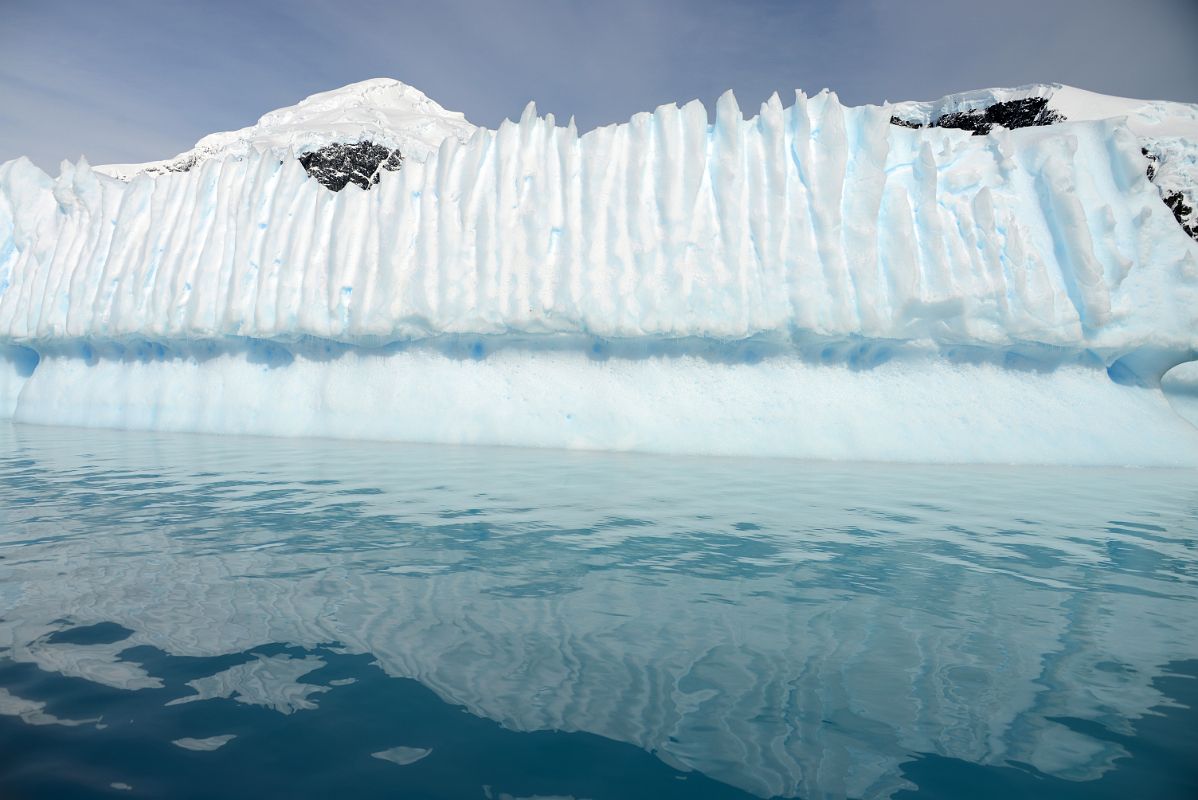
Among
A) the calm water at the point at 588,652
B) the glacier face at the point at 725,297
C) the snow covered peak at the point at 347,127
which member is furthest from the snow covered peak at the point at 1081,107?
the snow covered peak at the point at 347,127

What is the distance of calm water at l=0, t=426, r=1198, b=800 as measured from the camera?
1.24 m

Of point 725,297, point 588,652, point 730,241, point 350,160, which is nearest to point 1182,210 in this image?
point 730,241

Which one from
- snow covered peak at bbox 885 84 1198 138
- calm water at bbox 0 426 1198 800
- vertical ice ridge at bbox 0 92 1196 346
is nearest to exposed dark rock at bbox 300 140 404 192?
snow covered peak at bbox 885 84 1198 138

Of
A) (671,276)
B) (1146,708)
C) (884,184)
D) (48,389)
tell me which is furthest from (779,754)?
(48,389)

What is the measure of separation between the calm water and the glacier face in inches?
117

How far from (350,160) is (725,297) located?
4315 centimetres

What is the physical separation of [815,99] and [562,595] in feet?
21.9

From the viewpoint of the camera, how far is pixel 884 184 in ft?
21.8

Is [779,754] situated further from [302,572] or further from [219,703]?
[302,572]

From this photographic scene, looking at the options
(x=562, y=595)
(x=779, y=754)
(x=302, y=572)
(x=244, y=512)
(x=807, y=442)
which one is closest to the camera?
(x=779, y=754)

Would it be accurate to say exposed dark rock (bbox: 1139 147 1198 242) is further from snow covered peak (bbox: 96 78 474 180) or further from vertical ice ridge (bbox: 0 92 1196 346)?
snow covered peak (bbox: 96 78 474 180)

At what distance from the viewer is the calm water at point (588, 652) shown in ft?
4.07

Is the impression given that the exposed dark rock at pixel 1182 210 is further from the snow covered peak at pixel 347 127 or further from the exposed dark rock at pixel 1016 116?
the snow covered peak at pixel 347 127

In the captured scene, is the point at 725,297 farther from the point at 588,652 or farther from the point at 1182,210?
the point at 1182,210
